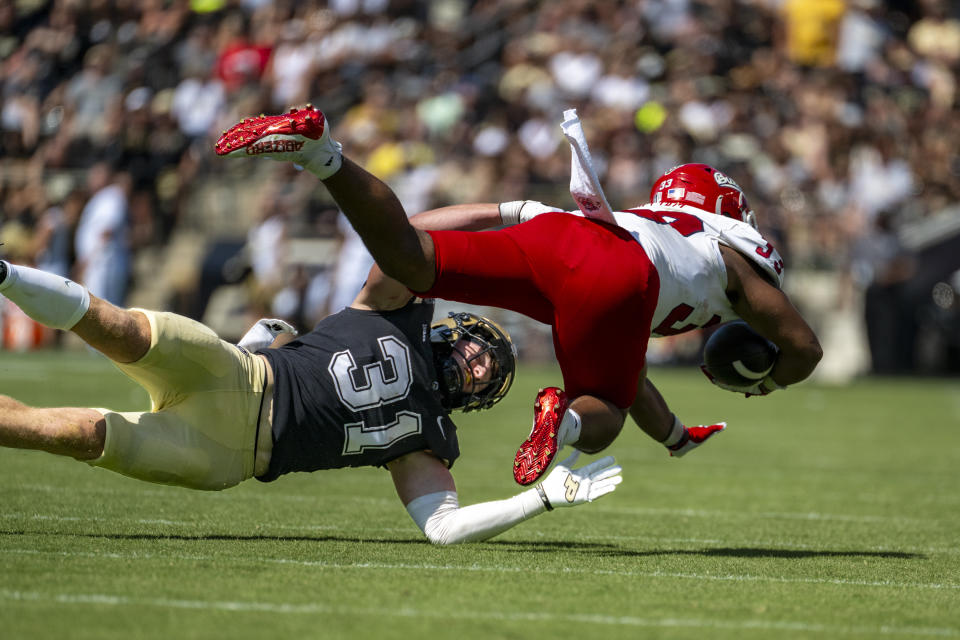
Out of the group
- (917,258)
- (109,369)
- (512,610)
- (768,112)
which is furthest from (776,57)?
(512,610)

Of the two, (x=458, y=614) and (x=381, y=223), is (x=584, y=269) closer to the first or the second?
(x=381, y=223)

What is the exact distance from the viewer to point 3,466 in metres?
7.18

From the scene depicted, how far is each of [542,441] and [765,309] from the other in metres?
1.16

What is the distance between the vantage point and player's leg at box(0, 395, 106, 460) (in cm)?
454

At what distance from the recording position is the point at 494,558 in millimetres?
4887

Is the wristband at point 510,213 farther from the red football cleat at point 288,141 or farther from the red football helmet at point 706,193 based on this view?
the red football cleat at point 288,141

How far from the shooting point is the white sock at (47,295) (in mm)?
4531

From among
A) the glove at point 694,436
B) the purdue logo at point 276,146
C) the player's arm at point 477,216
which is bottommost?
the glove at point 694,436

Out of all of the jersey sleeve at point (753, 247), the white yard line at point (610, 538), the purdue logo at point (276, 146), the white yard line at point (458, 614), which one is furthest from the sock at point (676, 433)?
the purdue logo at point (276, 146)

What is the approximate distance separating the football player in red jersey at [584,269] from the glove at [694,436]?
1.43 feet

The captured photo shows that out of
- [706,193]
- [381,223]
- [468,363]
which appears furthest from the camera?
[706,193]

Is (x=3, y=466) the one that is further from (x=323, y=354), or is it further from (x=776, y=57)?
(x=776, y=57)

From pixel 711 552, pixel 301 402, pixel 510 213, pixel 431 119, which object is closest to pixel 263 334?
pixel 301 402

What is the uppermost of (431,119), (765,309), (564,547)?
(765,309)
